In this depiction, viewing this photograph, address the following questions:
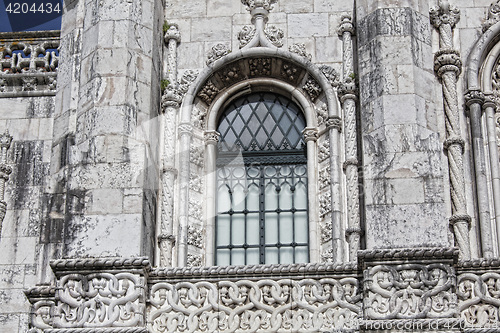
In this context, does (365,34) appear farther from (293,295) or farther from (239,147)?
(293,295)

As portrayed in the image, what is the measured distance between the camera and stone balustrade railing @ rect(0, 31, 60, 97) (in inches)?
784

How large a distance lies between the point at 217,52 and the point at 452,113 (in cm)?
429

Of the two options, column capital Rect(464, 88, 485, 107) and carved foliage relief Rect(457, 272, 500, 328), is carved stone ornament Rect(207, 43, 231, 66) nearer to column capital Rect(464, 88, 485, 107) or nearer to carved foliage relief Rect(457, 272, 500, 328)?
column capital Rect(464, 88, 485, 107)

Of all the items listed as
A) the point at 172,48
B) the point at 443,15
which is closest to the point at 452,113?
the point at 443,15

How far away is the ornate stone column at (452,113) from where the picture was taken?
16.9m

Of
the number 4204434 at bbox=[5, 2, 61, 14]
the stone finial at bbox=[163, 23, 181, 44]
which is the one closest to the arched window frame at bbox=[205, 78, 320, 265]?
the stone finial at bbox=[163, 23, 181, 44]

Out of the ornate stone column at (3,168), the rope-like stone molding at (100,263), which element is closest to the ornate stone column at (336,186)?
the rope-like stone molding at (100,263)

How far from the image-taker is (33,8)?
22.4 m

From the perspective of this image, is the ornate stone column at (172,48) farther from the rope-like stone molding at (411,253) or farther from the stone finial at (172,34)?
the rope-like stone molding at (411,253)

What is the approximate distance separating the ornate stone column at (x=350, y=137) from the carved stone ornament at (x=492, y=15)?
7.70 feet

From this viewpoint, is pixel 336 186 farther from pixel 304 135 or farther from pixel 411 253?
pixel 411 253

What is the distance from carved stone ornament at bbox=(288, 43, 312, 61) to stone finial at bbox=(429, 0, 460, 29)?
2.27 meters

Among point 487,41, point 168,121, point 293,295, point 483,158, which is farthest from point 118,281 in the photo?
point 487,41

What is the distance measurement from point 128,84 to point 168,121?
5.66 feet
